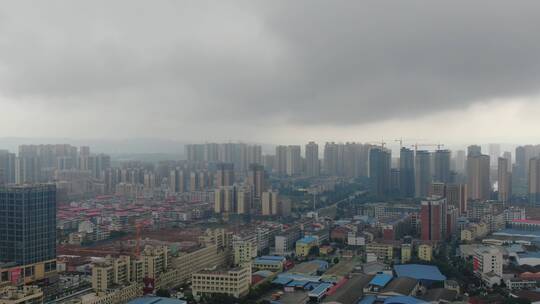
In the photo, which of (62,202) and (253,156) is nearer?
(62,202)

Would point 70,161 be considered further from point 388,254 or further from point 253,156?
point 388,254

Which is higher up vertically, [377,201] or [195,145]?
[195,145]

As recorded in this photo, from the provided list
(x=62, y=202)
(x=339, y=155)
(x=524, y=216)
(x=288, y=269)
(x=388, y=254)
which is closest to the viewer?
(x=288, y=269)

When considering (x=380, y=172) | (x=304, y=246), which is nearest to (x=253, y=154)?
(x=380, y=172)

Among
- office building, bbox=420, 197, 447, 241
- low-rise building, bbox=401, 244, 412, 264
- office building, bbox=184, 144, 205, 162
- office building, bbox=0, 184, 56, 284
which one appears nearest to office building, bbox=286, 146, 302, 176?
office building, bbox=184, 144, 205, 162

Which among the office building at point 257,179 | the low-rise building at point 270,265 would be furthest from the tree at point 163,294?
the office building at point 257,179

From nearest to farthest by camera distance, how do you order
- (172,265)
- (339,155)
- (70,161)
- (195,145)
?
(172,265)
(70,161)
(195,145)
(339,155)

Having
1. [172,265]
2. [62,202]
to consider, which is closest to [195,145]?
[62,202]

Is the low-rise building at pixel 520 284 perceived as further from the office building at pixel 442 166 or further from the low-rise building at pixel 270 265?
the office building at pixel 442 166
